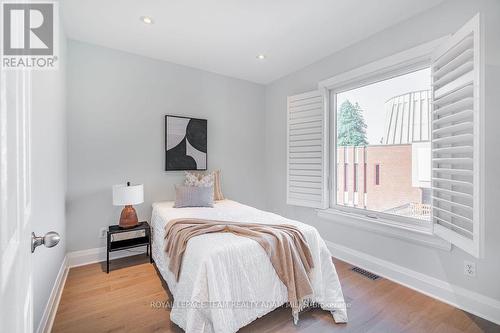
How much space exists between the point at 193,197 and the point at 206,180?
1.35ft

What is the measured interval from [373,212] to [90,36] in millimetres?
3855

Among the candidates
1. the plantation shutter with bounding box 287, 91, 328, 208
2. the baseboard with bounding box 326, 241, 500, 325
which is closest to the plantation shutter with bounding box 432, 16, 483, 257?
the baseboard with bounding box 326, 241, 500, 325

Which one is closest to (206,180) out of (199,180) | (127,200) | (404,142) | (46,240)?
(199,180)

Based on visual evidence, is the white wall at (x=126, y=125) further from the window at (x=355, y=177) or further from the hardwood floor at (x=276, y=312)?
the window at (x=355, y=177)

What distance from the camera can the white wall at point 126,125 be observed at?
2.87 m

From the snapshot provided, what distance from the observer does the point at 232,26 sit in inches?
102

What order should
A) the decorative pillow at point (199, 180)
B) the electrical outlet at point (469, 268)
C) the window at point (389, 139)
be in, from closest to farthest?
the electrical outlet at point (469, 268)
the window at point (389, 139)
the decorative pillow at point (199, 180)

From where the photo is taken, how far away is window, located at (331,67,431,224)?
2436 millimetres

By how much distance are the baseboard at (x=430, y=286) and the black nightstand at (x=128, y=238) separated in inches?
95.3

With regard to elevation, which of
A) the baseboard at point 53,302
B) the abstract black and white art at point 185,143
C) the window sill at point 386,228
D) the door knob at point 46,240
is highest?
→ the abstract black and white art at point 185,143

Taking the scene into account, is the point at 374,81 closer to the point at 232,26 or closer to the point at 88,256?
the point at 232,26

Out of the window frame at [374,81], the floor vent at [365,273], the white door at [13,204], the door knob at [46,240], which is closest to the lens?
the white door at [13,204]

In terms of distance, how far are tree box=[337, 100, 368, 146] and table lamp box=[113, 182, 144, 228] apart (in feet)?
8.59

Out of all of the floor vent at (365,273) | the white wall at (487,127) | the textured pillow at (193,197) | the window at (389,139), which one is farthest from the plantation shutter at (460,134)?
the textured pillow at (193,197)
